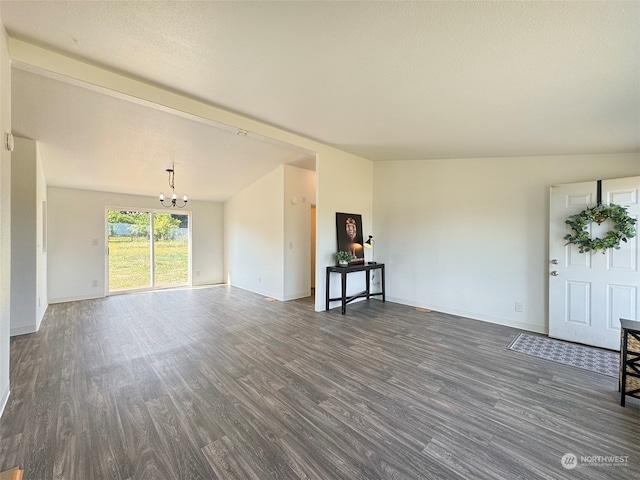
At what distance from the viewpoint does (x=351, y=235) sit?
5.06 meters

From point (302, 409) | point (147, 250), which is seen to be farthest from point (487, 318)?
point (147, 250)

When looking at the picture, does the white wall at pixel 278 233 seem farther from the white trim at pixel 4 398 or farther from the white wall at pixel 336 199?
the white trim at pixel 4 398

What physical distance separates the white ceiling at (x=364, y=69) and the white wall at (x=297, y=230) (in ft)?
6.59

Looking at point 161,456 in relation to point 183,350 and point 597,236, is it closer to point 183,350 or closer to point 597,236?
point 183,350

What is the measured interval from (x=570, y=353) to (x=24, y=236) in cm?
706

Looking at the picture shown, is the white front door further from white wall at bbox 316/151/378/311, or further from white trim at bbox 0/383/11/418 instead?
white trim at bbox 0/383/11/418

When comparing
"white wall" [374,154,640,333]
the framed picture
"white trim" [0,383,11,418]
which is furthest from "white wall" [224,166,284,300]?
"white trim" [0,383,11,418]

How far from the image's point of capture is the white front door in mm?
2967

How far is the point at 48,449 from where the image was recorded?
1.63m

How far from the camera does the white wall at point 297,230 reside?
5.50 m

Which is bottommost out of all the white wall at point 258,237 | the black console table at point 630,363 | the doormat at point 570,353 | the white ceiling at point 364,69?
the doormat at point 570,353

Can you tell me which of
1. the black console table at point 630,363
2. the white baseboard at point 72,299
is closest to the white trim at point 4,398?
the white baseboard at point 72,299

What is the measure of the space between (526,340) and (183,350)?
4297 mm

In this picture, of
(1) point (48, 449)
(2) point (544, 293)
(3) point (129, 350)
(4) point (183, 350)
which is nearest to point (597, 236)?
(2) point (544, 293)
